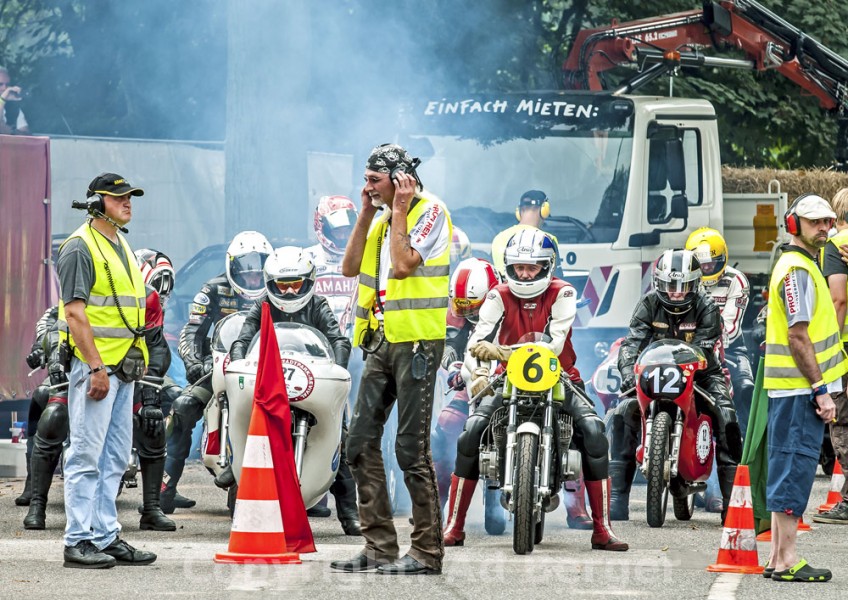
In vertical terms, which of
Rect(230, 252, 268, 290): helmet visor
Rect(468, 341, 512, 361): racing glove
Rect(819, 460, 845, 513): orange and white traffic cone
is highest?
Rect(230, 252, 268, 290): helmet visor

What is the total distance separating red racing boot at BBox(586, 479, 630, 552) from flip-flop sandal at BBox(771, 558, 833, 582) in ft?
4.39

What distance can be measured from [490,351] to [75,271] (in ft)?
7.80

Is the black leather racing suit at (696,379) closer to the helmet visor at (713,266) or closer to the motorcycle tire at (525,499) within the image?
the helmet visor at (713,266)

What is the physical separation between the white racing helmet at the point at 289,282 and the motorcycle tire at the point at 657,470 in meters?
2.23

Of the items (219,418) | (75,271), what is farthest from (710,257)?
(75,271)

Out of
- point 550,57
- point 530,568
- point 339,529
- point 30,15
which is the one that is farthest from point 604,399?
point 30,15

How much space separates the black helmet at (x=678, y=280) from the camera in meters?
11.9

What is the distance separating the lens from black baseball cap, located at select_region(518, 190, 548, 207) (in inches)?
599

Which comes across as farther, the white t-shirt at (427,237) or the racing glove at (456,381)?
the racing glove at (456,381)

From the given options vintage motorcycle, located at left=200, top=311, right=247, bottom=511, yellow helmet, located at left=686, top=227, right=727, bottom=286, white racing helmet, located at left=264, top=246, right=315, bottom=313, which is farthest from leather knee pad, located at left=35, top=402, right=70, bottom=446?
yellow helmet, located at left=686, top=227, right=727, bottom=286

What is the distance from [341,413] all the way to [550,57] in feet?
41.9

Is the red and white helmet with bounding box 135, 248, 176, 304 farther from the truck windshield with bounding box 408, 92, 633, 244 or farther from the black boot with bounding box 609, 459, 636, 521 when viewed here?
the truck windshield with bounding box 408, 92, 633, 244

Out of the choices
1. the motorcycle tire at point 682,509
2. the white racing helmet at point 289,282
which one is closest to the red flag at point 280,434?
the white racing helmet at point 289,282

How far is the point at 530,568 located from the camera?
9.26m
